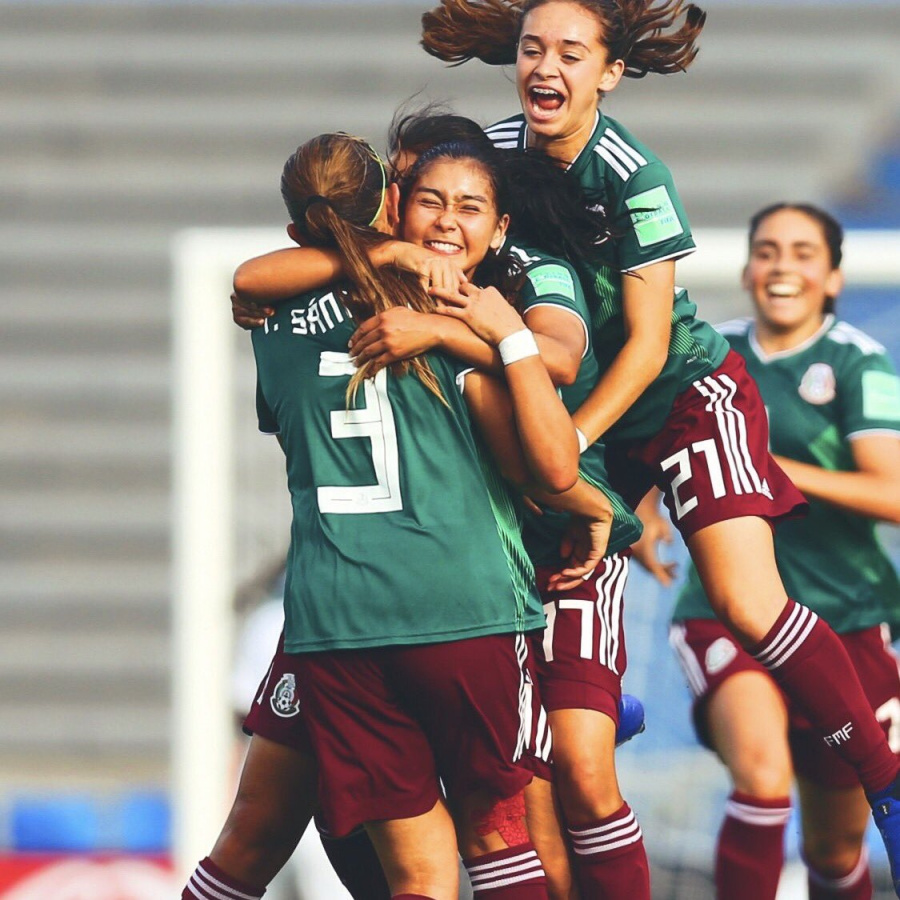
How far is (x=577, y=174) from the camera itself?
3619 mm

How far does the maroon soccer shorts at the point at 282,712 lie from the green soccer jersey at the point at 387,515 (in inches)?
12.3

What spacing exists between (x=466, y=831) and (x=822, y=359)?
83.9 inches

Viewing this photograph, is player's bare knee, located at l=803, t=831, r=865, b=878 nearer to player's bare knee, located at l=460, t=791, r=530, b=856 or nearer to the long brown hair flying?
player's bare knee, located at l=460, t=791, r=530, b=856

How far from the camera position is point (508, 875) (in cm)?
323

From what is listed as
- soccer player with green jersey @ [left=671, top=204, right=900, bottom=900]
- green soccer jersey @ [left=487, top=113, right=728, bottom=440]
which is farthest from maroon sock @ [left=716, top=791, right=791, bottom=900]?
green soccer jersey @ [left=487, top=113, right=728, bottom=440]

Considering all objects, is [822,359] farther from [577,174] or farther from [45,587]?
[45,587]

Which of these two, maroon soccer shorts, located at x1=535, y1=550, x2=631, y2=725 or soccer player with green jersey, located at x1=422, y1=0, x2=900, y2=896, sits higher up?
soccer player with green jersey, located at x1=422, y1=0, x2=900, y2=896

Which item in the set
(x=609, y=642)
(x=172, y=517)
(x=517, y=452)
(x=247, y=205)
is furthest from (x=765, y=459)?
(x=247, y=205)

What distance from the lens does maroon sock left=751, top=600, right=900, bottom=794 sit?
12.2 ft

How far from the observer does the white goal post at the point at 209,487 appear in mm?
5770

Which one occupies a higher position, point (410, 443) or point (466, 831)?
point (410, 443)

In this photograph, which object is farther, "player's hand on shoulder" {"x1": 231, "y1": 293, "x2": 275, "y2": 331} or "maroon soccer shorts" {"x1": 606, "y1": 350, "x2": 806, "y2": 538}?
"maroon soccer shorts" {"x1": 606, "y1": 350, "x2": 806, "y2": 538}

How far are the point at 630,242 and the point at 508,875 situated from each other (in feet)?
4.12

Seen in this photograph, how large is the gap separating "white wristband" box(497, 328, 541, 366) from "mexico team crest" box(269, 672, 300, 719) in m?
0.82
